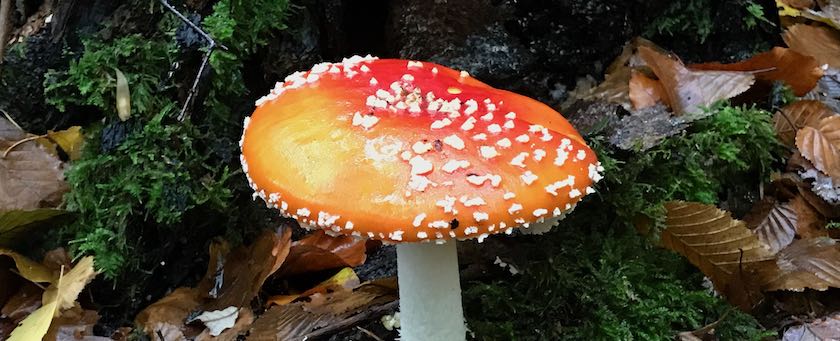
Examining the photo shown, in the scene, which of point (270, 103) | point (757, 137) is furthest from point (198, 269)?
point (757, 137)

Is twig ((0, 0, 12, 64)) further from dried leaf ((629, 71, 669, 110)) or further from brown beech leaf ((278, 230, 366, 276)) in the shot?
dried leaf ((629, 71, 669, 110))

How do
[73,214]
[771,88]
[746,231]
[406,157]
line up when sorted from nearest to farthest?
[406,157] < [746,231] < [73,214] < [771,88]

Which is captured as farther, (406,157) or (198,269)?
(198,269)

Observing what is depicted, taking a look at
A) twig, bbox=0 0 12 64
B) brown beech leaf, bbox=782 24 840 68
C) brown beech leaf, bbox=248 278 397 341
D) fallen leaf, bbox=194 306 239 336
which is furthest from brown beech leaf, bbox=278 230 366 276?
brown beech leaf, bbox=782 24 840 68

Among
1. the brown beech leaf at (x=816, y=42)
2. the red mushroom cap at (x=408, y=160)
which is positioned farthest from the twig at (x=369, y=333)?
the brown beech leaf at (x=816, y=42)

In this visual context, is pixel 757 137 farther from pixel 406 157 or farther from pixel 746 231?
pixel 406 157
